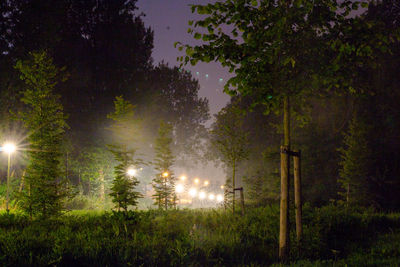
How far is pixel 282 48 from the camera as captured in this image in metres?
7.14

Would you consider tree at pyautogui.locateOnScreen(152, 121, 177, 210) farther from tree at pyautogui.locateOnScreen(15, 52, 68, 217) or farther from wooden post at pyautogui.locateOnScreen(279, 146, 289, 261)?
wooden post at pyautogui.locateOnScreen(279, 146, 289, 261)

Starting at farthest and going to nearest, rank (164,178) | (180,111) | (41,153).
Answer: (180,111)
(164,178)
(41,153)

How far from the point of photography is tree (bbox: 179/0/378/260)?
648 centimetres

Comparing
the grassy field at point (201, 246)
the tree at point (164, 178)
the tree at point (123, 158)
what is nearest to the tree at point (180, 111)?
the tree at point (164, 178)

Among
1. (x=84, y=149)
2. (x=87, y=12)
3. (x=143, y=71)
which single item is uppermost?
(x=87, y=12)

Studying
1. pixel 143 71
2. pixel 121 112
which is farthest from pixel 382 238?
pixel 143 71

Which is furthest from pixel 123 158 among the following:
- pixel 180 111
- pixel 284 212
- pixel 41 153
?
pixel 180 111

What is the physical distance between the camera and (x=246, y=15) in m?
6.50

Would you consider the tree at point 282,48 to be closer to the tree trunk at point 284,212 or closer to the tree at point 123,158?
the tree trunk at point 284,212

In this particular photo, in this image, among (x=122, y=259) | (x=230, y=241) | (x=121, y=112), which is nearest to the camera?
(x=122, y=259)

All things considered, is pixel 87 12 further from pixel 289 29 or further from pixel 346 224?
pixel 346 224

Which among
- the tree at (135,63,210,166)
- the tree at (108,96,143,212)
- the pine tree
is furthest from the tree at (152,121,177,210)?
the tree at (135,63,210,166)

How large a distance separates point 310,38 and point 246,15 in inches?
85.3

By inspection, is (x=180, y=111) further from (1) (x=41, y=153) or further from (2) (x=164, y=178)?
(1) (x=41, y=153)
